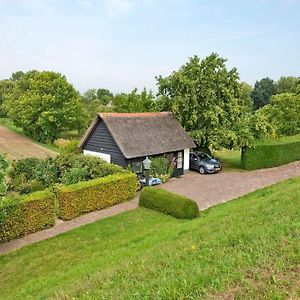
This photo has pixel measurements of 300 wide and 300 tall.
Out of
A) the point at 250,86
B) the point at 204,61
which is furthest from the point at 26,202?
the point at 250,86

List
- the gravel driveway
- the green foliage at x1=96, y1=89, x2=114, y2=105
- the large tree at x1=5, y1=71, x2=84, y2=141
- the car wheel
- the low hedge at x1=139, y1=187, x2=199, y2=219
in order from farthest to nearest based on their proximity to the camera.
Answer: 1. the green foliage at x1=96, y1=89, x2=114, y2=105
2. the large tree at x1=5, y1=71, x2=84, y2=141
3. the car wheel
4. the gravel driveway
5. the low hedge at x1=139, y1=187, x2=199, y2=219

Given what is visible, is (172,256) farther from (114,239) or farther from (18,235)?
(18,235)

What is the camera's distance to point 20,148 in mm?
45750

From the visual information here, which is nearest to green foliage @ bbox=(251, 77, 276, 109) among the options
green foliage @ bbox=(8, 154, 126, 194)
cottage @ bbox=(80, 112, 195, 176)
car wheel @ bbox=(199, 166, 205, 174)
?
cottage @ bbox=(80, 112, 195, 176)

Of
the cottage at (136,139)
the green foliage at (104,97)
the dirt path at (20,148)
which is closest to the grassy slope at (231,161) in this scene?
the cottage at (136,139)

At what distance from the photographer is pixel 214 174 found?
26797mm

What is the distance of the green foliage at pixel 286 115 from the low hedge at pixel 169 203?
26.5 metres

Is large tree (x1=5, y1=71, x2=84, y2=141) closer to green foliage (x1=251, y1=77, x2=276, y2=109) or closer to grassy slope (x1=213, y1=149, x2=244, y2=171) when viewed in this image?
grassy slope (x1=213, y1=149, x2=244, y2=171)

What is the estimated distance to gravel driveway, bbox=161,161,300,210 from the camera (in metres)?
20.1

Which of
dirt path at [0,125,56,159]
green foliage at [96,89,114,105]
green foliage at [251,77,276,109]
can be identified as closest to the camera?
dirt path at [0,125,56,159]

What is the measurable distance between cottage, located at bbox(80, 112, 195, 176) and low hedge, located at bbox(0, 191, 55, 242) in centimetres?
746

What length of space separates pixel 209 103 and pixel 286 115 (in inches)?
678

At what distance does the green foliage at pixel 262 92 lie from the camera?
7881 centimetres

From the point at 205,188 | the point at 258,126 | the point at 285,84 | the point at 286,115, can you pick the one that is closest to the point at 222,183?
the point at 205,188
